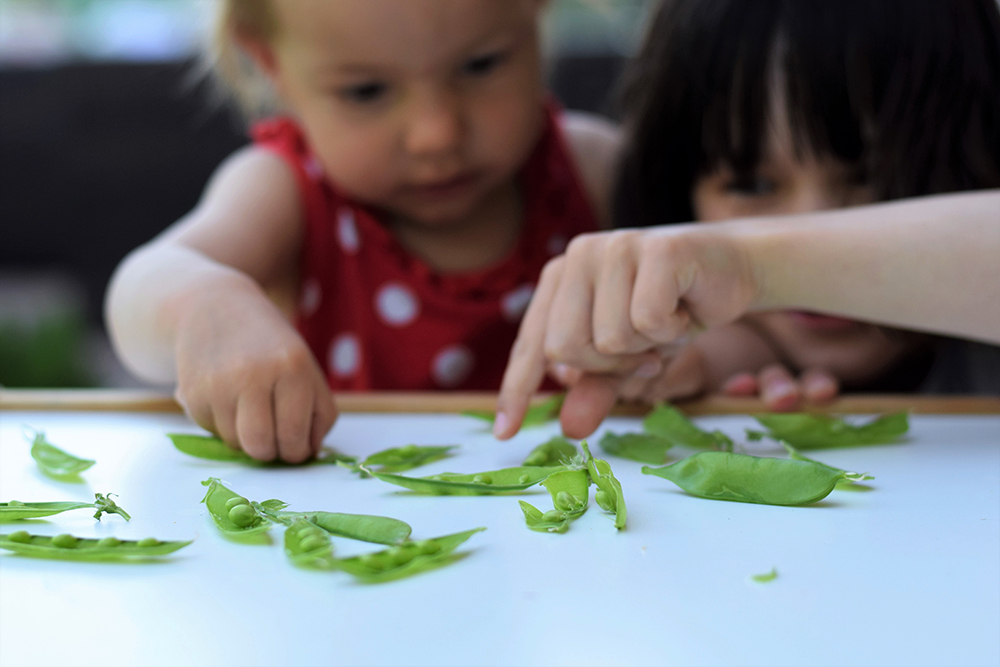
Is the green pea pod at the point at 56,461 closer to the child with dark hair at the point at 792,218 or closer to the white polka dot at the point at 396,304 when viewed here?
the child with dark hair at the point at 792,218

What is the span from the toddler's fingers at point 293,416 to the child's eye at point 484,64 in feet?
1.47

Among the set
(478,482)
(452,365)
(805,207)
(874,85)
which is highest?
(874,85)

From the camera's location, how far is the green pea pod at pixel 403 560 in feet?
1.30

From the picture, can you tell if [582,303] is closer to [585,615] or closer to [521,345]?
[521,345]

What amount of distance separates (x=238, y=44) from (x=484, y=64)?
33 cm

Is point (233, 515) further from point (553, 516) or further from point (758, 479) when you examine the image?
point (758, 479)

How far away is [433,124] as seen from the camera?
2.95 ft

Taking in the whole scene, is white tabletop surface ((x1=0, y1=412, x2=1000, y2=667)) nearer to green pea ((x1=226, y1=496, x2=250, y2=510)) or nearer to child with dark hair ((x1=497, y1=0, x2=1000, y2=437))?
green pea ((x1=226, y1=496, x2=250, y2=510))

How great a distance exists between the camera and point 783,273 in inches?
25.8

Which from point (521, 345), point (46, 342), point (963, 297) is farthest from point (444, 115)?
point (46, 342)

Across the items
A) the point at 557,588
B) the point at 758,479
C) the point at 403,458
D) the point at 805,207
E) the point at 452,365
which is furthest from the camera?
the point at 452,365

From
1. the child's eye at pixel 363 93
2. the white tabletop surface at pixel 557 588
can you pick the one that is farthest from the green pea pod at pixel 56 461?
the child's eye at pixel 363 93

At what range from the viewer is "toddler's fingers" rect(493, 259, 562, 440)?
635mm

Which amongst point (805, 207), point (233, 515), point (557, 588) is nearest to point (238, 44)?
point (805, 207)
